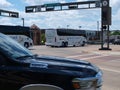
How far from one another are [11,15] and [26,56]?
71022 mm

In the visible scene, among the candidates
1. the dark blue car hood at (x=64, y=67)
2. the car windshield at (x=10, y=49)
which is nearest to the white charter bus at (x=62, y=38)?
the car windshield at (x=10, y=49)

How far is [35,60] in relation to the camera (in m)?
5.26

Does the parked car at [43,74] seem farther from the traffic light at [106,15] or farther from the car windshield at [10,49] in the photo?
the traffic light at [106,15]

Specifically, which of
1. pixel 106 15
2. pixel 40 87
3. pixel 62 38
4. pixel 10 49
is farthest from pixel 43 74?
pixel 62 38

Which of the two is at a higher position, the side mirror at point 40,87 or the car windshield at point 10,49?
the car windshield at point 10,49

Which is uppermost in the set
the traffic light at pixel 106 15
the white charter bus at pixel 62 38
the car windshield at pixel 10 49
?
the traffic light at pixel 106 15

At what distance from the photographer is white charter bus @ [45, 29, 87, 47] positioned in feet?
198

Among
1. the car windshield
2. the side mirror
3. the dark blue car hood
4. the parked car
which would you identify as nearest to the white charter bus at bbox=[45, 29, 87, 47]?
the car windshield

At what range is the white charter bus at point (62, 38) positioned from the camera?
60.2 metres

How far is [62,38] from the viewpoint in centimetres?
6156

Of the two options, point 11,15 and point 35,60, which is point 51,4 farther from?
point 35,60

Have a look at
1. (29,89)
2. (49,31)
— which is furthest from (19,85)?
(49,31)

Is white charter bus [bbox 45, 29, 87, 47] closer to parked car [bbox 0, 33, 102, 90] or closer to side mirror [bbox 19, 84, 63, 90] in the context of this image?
parked car [bbox 0, 33, 102, 90]

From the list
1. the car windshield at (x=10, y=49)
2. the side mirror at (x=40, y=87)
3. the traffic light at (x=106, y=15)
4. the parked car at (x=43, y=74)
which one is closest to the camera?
the side mirror at (x=40, y=87)
